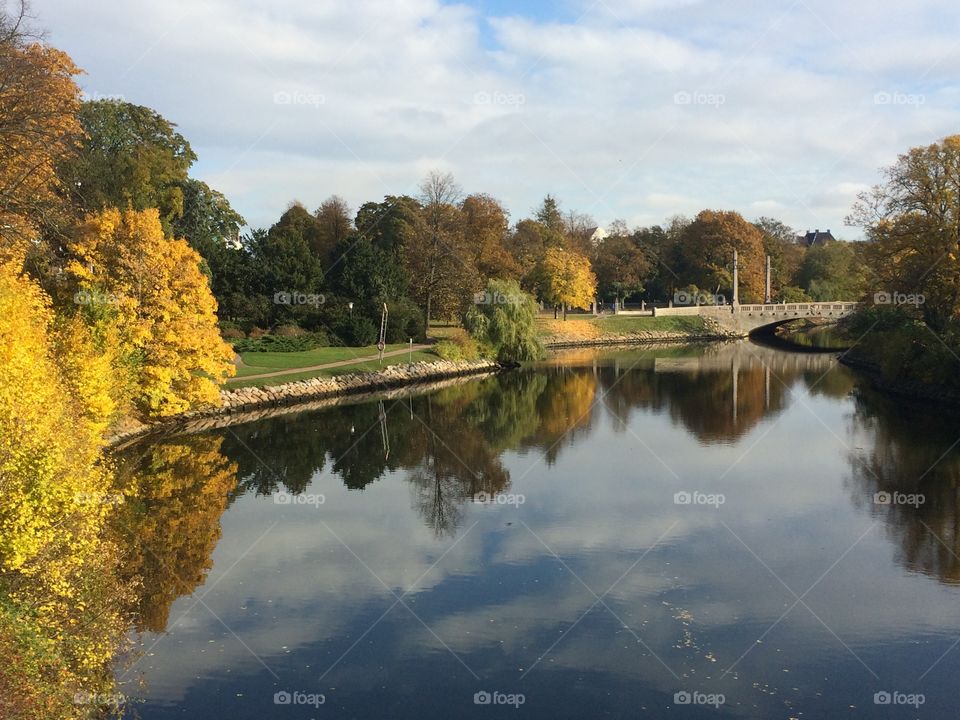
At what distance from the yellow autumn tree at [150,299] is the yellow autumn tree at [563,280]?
5516 centimetres

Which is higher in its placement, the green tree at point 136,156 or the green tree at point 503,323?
the green tree at point 136,156

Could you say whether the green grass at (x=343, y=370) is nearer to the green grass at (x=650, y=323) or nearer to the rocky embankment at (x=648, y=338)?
the rocky embankment at (x=648, y=338)

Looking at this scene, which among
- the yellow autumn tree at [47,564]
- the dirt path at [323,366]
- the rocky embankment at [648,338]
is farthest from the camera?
the rocky embankment at [648,338]

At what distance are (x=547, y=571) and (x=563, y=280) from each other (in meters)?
70.5

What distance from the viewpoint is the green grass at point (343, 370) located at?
46.4 metres

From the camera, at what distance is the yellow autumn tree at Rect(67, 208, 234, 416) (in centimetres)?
3544

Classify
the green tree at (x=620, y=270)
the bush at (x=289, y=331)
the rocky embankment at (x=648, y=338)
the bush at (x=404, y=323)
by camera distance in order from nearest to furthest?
the bush at (x=289, y=331) < the bush at (x=404, y=323) < the rocky embankment at (x=648, y=338) < the green tree at (x=620, y=270)

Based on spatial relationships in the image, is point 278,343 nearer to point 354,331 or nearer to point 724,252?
point 354,331

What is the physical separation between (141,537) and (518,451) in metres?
15.6

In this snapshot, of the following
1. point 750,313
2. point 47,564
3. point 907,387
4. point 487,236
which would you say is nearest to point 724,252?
point 750,313

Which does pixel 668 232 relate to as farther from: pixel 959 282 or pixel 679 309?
pixel 959 282

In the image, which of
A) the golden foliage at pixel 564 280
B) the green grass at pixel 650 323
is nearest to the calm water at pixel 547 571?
the golden foliage at pixel 564 280

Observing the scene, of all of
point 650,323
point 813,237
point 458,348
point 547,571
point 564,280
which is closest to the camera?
point 547,571

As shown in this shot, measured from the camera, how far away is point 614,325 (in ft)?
308
